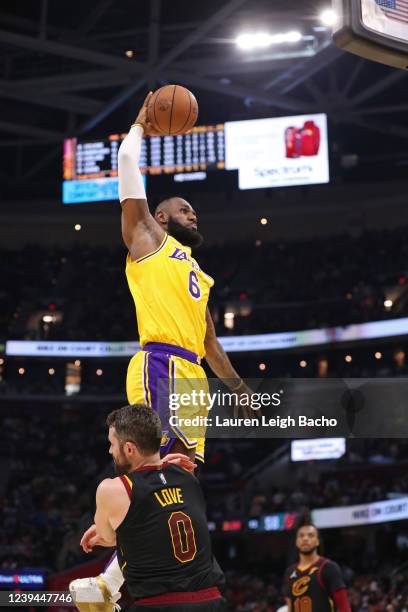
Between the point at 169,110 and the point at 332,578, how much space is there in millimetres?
4120

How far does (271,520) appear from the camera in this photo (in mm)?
25016

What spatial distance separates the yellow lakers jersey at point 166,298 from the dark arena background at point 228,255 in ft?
44.3

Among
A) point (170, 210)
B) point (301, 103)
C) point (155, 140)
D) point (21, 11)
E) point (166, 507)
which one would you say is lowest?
point (166, 507)

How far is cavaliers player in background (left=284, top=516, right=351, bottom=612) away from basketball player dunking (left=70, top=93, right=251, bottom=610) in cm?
284

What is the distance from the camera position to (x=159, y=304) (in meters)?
5.43

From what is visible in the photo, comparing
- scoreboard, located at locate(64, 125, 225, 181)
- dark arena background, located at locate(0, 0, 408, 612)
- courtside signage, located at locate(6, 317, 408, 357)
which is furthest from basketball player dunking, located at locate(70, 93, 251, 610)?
courtside signage, located at locate(6, 317, 408, 357)

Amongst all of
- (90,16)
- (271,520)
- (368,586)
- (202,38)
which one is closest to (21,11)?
(90,16)

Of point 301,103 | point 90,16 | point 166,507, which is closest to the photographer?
point 166,507

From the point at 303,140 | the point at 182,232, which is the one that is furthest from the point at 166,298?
the point at 303,140

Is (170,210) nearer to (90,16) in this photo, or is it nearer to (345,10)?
(345,10)

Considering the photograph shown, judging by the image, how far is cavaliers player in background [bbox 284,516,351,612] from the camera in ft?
25.1

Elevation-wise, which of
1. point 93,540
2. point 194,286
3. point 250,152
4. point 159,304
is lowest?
point 93,540

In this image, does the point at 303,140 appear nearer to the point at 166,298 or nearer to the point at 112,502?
the point at 166,298

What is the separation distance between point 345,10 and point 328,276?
94.1 feet
